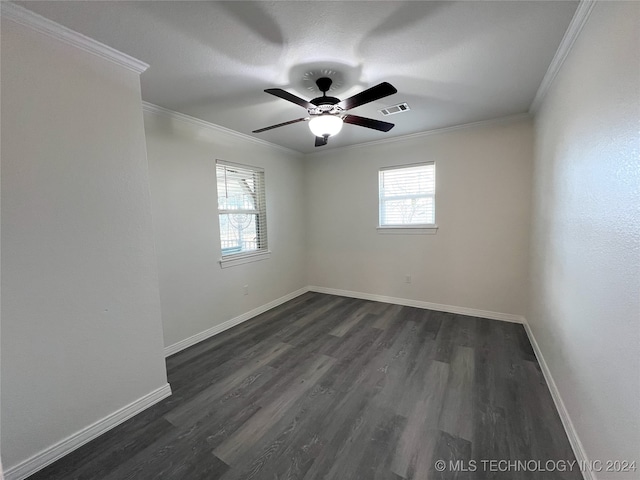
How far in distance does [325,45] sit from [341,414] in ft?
8.46

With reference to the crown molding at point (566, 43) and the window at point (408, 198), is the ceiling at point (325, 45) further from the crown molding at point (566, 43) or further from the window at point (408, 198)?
the window at point (408, 198)

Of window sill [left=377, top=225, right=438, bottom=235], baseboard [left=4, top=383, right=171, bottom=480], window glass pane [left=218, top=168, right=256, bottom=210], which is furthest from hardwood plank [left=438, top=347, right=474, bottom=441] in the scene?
window glass pane [left=218, top=168, right=256, bottom=210]

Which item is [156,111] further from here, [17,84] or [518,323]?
[518,323]

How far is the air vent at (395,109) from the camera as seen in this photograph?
108 inches

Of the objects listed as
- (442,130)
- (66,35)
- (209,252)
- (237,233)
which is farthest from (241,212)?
(442,130)

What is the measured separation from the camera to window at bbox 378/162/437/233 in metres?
3.78

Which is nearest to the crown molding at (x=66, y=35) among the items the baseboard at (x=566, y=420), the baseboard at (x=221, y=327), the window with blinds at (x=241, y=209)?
the window with blinds at (x=241, y=209)

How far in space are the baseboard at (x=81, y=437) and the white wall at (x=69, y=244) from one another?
0.04 m

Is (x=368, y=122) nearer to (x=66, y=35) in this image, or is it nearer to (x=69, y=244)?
(x=66, y=35)

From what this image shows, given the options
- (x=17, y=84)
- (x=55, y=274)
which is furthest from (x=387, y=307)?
(x=17, y=84)

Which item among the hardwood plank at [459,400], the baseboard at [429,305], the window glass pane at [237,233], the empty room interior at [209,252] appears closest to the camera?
the empty room interior at [209,252]

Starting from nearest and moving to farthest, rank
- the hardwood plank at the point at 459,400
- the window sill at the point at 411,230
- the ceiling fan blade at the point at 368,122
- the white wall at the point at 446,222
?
the hardwood plank at the point at 459,400 → the ceiling fan blade at the point at 368,122 → the white wall at the point at 446,222 → the window sill at the point at 411,230

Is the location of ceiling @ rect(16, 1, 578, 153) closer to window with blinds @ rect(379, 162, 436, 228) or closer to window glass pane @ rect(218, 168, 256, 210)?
window glass pane @ rect(218, 168, 256, 210)

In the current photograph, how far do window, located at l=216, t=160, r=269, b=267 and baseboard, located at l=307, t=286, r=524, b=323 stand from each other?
4.96 feet
